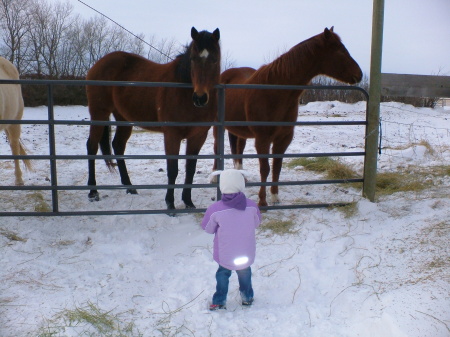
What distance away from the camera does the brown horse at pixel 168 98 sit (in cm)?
362

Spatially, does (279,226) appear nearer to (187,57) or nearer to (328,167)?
(187,57)

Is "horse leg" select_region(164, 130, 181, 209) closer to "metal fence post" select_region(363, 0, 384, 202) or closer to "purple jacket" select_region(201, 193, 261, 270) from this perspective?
"purple jacket" select_region(201, 193, 261, 270)

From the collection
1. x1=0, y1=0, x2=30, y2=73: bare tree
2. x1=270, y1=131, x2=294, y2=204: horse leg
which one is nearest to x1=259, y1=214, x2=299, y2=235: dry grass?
x1=270, y1=131, x2=294, y2=204: horse leg

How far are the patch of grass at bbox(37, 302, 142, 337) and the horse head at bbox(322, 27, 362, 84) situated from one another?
325cm

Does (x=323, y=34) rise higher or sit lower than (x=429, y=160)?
higher

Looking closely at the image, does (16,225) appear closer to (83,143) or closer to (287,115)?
(287,115)

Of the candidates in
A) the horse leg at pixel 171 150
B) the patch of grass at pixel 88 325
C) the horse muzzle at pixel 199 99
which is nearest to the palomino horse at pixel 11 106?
the horse leg at pixel 171 150

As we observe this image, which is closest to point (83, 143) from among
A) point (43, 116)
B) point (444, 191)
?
point (43, 116)

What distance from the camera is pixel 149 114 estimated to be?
14.7 feet

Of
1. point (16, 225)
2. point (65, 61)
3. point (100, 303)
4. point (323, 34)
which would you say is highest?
point (65, 61)

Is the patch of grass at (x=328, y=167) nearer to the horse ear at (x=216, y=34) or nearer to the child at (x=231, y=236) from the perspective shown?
the horse ear at (x=216, y=34)

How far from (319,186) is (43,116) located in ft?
37.0

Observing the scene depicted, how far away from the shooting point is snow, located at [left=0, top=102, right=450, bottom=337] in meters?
2.35

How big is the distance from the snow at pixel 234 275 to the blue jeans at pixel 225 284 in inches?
3.5
